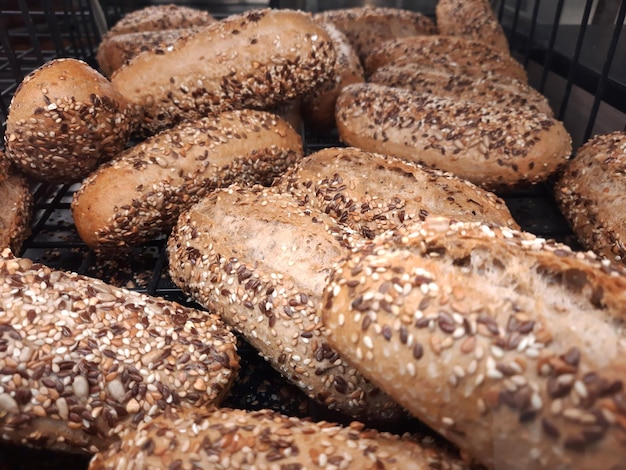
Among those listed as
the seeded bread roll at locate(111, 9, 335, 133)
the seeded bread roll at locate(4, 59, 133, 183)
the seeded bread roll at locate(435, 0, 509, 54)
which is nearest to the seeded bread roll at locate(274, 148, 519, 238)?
the seeded bread roll at locate(111, 9, 335, 133)

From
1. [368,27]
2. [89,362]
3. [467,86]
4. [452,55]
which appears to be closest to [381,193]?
[467,86]

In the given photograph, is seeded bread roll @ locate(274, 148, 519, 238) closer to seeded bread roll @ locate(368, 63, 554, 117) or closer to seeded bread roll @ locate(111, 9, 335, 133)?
seeded bread roll @ locate(111, 9, 335, 133)

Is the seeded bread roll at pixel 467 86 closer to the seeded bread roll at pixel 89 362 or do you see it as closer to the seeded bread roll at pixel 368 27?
the seeded bread roll at pixel 368 27

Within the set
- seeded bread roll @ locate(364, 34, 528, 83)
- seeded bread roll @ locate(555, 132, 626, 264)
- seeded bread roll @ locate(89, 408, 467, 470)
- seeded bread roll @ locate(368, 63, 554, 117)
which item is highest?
seeded bread roll @ locate(364, 34, 528, 83)

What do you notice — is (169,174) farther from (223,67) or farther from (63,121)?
(223,67)

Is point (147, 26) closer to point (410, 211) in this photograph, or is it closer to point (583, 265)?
point (410, 211)

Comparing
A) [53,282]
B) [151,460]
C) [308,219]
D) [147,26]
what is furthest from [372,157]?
[147,26]
